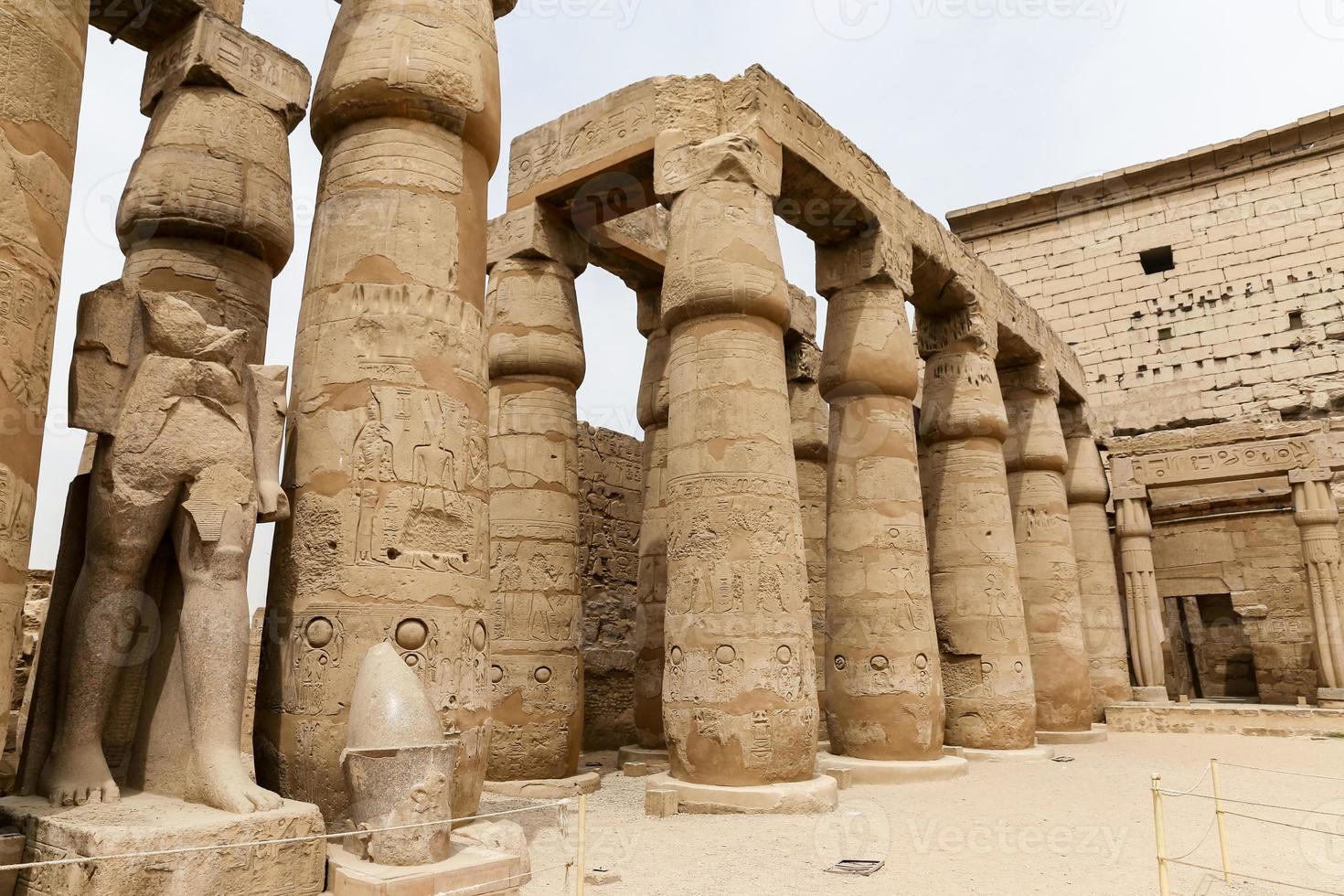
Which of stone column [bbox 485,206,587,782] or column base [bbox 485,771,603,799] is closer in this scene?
column base [bbox 485,771,603,799]

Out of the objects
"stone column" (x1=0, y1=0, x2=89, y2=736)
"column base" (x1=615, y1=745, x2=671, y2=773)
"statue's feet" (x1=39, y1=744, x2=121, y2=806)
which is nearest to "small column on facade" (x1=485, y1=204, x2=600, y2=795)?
"column base" (x1=615, y1=745, x2=671, y2=773)

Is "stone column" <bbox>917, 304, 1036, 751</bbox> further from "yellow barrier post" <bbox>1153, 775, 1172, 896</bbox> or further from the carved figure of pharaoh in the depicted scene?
the carved figure of pharaoh

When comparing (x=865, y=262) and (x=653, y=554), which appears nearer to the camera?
(x=865, y=262)

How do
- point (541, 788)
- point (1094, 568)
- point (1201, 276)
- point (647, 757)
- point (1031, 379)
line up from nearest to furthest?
point (541, 788) < point (647, 757) < point (1031, 379) < point (1094, 568) < point (1201, 276)

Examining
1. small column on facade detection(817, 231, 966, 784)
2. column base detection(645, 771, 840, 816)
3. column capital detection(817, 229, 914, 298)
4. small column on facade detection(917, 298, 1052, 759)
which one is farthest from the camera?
small column on facade detection(917, 298, 1052, 759)

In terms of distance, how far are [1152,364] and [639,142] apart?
14779 mm

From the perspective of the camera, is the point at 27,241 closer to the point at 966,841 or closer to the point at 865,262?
the point at 966,841

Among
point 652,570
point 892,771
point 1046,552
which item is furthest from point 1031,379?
point 892,771

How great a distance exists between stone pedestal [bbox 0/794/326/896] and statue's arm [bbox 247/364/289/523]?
1304 millimetres

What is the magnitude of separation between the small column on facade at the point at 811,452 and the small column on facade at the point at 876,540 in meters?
2.50

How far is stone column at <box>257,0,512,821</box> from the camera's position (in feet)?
14.8

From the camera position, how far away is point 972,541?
11.2 metres

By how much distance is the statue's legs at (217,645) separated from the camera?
3797mm

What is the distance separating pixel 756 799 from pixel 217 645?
13.6 feet
